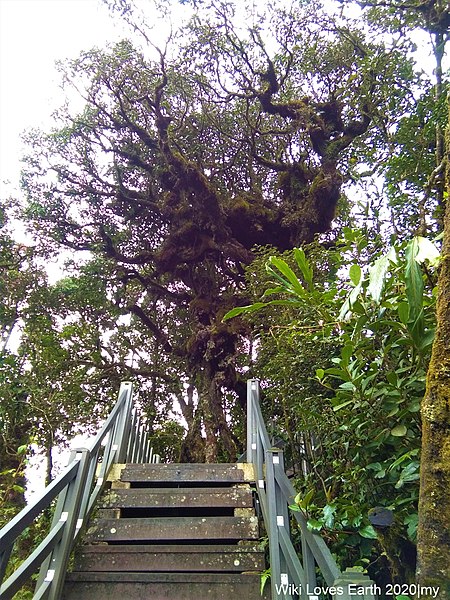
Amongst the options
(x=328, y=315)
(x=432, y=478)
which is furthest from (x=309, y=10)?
(x=432, y=478)

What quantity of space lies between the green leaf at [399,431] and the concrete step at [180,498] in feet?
5.60

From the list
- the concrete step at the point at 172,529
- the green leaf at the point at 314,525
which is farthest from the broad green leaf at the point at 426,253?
the concrete step at the point at 172,529

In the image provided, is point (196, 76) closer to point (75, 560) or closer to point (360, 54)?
point (360, 54)

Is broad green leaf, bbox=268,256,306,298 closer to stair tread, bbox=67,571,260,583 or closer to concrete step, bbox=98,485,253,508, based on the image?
stair tread, bbox=67,571,260,583

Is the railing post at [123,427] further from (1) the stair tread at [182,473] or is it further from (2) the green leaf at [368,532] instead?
(2) the green leaf at [368,532]

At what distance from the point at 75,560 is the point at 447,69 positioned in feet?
14.1

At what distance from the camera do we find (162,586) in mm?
2174

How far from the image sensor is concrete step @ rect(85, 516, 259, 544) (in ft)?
8.13

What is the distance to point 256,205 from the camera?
7.02 m

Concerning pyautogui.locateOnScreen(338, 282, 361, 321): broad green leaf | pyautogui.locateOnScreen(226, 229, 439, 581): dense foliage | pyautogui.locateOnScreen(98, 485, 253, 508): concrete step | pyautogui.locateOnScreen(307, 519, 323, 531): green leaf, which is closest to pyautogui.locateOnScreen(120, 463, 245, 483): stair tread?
pyautogui.locateOnScreen(98, 485, 253, 508): concrete step

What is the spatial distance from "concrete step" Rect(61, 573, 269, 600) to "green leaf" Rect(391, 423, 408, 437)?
1.36 m

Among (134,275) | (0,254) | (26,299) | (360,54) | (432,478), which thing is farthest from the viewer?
(134,275)

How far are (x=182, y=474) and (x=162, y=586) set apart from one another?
95 cm

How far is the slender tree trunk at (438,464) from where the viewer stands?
792mm
